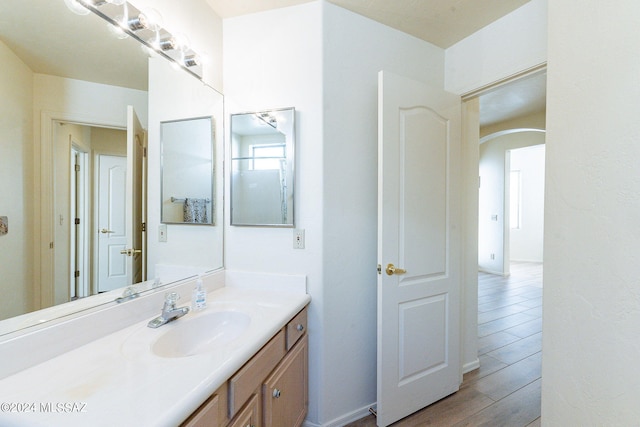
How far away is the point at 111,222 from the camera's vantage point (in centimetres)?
106

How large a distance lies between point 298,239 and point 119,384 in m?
1.01

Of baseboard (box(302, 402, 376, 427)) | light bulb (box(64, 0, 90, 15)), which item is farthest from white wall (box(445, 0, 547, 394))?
light bulb (box(64, 0, 90, 15))

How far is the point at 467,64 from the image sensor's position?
1.84 m

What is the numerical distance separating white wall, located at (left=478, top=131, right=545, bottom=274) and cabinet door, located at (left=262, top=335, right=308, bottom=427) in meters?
4.45

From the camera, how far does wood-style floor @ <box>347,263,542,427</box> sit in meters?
1.64

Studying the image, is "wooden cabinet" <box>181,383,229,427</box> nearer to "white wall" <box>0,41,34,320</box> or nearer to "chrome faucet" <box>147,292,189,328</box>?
"chrome faucet" <box>147,292,189,328</box>

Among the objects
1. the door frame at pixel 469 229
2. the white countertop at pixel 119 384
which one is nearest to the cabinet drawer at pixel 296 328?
the white countertop at pixel 119 384

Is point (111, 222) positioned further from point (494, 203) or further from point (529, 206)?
point (529, 206)

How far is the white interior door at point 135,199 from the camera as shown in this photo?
1.13 m

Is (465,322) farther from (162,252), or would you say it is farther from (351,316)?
(162,252)

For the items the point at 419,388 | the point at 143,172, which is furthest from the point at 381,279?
the point at 143,172

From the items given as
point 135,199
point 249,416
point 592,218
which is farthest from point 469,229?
point 135,199

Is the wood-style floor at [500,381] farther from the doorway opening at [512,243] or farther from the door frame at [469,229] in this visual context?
the door frame at [469,229]

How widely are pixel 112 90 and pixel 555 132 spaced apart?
1668 millimetres
